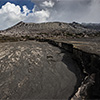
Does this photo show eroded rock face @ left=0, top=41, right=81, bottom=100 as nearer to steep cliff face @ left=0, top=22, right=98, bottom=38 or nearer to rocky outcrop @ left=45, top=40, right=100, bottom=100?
rocky outcrop @ left=45, top=40, right=100, bottom=100

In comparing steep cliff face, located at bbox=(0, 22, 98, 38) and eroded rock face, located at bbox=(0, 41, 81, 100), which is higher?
steep cliff face, located at bbox=(0, 22, 98, 38)

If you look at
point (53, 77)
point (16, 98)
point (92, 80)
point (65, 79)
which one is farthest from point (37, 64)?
point (92, 80)

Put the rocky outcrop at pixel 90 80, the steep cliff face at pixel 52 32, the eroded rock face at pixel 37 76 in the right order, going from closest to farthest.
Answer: the rocky outcrop at pixel 90 80
the eroded rock face at pixel 37 76
the steep cliff face at pixel 52 32

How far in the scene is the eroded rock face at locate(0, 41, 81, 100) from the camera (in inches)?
213

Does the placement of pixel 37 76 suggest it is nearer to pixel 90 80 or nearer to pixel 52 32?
pixel 90 80

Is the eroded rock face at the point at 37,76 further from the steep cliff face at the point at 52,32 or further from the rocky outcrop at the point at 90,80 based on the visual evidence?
the steep cliff face at the point at 52,32

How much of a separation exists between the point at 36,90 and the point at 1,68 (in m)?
3.79

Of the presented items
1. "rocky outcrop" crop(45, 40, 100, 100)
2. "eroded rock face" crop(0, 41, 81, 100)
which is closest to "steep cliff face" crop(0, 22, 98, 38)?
"eroded rock face" crop(0, 41, 81, 100)

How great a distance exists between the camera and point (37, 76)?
6832 millimetres

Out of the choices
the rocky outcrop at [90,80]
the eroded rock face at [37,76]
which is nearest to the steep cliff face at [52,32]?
the eroded rock face at [37,76]

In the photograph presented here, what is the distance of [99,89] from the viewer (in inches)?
172

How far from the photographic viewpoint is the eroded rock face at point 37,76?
540 cm

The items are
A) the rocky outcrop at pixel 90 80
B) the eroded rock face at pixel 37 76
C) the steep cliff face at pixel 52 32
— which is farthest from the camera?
the steep cliff face at pixel 52 32

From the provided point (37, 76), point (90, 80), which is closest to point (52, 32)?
point (37, 76)
